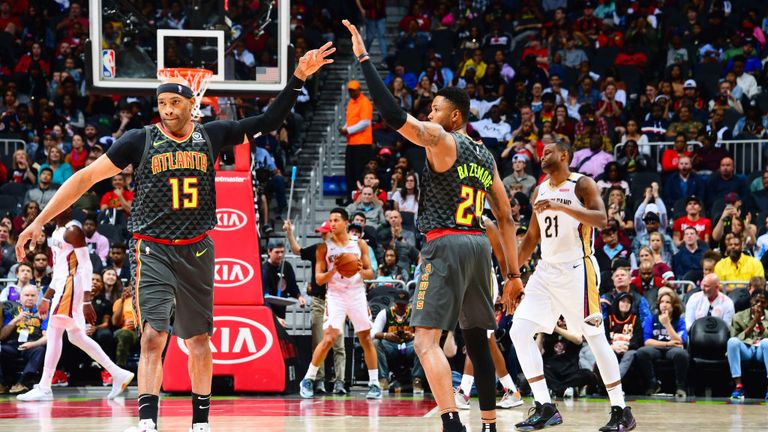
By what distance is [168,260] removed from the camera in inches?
301

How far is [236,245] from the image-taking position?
13.6 m

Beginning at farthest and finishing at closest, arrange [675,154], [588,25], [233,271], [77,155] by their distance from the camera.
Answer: [588,25], [77,155], [675,154], [233,271]

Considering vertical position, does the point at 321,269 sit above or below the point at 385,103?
below

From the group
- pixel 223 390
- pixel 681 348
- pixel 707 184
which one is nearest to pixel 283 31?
pixel 223 390

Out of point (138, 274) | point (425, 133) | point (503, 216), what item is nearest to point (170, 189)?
point (138, 274)

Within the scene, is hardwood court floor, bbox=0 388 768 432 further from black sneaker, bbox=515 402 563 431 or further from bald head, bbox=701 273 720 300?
bald head, bbox=701 273 720 300

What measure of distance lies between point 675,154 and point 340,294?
7.42 metres

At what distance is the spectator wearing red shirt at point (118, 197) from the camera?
18.2 meters

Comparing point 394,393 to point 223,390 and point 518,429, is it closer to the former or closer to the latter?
point 223,390

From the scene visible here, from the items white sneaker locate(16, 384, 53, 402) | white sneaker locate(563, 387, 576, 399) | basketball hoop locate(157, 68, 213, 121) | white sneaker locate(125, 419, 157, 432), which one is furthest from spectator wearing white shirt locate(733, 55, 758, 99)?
white sneaker locate(125, 419, 157, 432)

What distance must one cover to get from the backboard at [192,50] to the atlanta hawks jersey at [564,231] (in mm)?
5275

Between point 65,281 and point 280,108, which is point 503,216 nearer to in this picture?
point 280,108

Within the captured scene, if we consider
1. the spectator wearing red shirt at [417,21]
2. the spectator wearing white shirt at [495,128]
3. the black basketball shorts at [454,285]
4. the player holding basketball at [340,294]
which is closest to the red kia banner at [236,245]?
the player holding basketball at [340,294]

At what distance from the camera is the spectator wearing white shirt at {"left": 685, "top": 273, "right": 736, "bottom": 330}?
14.7 meters
